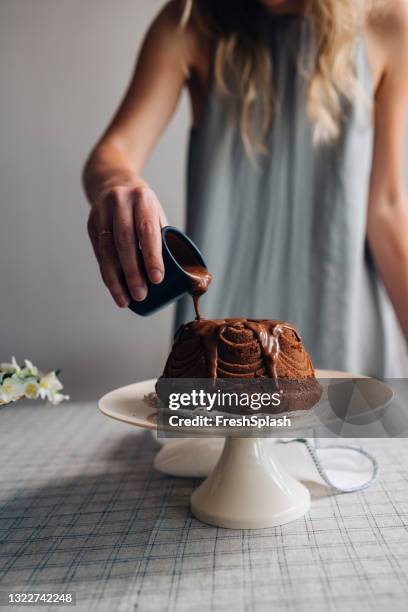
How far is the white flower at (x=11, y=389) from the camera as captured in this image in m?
0.68

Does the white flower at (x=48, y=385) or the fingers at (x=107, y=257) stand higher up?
the fingers at (x=107, y=257)

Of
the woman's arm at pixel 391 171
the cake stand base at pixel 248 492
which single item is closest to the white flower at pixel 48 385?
the cake stand base at pixel 248 492

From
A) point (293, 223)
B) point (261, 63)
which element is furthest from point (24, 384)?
point (261, 63)

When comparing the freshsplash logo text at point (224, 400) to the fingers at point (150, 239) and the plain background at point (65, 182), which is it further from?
the plain background at point (65, 182)

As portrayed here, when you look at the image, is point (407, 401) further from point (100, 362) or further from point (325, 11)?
point (100, 362)

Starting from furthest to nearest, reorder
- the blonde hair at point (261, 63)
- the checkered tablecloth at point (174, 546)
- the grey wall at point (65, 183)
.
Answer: the grey wall at point (65, 183)
the blonde hair at point (261, 63)
the checkered tablecloth at point (174, 546)

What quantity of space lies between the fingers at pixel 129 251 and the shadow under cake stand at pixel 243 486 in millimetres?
149

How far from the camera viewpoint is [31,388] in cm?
73

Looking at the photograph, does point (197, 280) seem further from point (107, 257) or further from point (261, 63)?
point (261, 63)

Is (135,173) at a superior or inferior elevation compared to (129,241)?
superior

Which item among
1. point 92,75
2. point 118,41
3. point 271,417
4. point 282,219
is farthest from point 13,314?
point 271,417

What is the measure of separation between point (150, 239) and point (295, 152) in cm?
76

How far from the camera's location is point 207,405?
0.72 metres

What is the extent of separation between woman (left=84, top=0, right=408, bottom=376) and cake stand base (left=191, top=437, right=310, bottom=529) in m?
0.60
